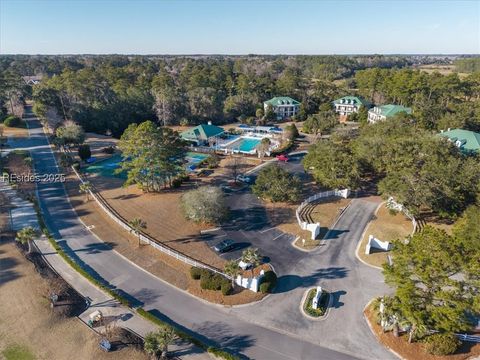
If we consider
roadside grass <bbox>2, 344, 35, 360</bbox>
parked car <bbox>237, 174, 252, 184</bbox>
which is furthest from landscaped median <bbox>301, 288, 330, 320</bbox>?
parked car <bbox>237, 174, 252, 184</bbox>

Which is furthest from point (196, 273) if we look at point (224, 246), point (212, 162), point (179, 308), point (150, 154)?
point (212, 162)

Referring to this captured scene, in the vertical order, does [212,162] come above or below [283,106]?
below

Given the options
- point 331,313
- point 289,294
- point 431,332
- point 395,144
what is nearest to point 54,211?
point 289,294

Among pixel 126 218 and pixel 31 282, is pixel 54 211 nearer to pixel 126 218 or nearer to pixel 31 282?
pixel 126 218

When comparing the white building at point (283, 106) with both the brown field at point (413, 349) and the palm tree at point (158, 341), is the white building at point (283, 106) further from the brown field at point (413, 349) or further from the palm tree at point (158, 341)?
the palm tree at point (158, 341)

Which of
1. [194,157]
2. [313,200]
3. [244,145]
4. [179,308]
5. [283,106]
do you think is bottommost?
[179,308]

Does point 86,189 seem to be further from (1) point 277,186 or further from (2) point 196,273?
(1) point 277,186
